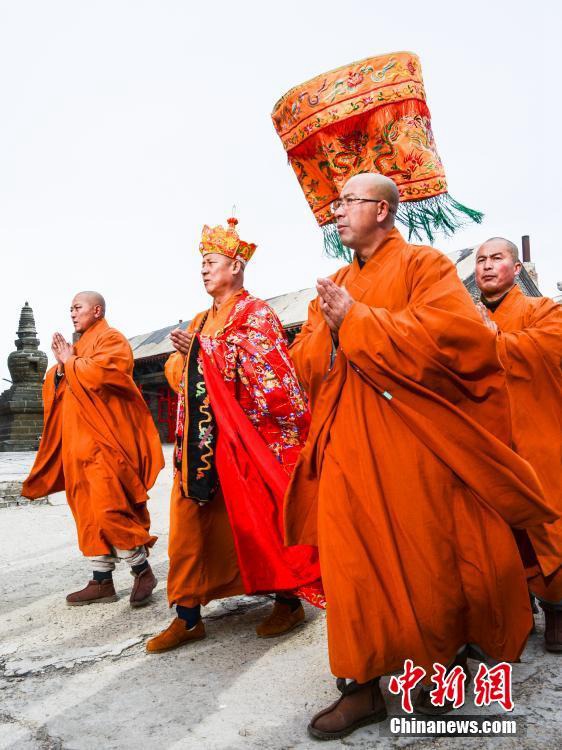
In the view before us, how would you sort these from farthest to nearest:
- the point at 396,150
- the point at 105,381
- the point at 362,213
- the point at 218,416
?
the point at 105,381
the point at 396,150
the point at 218,416
the point at 362,213

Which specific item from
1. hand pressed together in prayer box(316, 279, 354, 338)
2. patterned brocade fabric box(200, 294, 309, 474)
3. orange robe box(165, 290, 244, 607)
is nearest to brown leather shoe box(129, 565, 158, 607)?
orange robe box(165, 290, 244, 607)

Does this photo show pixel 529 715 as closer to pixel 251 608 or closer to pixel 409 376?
pixel 409 376

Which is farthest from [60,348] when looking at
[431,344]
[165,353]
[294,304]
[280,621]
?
Result: [165,353]

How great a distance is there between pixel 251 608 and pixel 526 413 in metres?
1.91

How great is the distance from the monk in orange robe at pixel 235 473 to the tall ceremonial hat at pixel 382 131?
1.09 m

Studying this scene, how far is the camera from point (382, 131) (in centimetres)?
380

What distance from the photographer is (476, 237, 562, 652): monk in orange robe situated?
120 inches

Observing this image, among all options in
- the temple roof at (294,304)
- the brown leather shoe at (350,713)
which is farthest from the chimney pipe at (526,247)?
the brown leather shoe at (350,713)

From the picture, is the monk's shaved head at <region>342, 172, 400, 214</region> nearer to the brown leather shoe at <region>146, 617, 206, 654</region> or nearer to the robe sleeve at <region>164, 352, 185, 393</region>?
the robe sleeve at <region>164, 352, 185, 393</region>

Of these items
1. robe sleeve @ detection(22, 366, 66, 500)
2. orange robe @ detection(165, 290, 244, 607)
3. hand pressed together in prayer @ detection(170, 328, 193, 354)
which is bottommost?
orange robe @ detection(165, 290, 244, 607)

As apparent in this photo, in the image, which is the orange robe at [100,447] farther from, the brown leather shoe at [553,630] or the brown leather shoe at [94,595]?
the brown leather shoe at [553,630]

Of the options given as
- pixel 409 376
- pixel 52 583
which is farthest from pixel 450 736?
pixel 52 583

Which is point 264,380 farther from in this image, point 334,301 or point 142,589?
point 142,589

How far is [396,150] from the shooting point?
3779 millimetres
